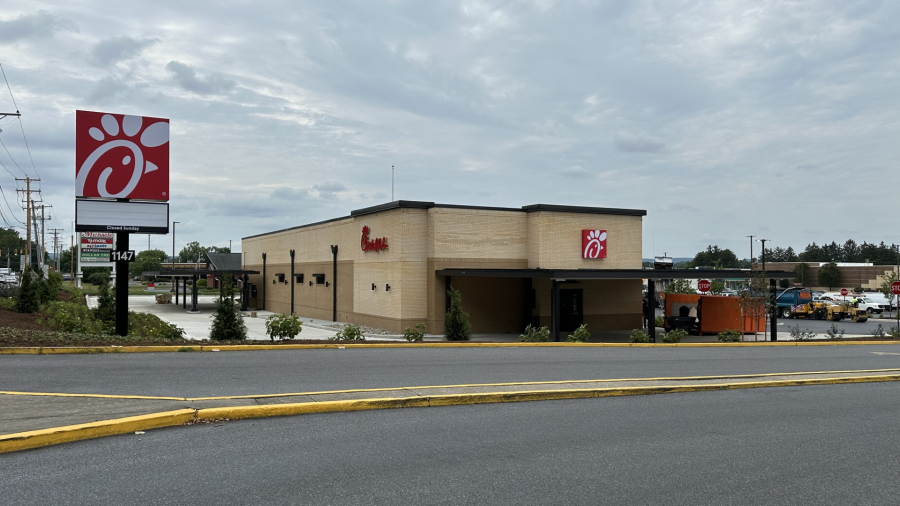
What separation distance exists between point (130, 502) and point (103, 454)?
5.64ft

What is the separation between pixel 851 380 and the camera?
49.6 feet

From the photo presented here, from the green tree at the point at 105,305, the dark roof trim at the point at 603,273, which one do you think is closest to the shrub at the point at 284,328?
the green tree at the point at 105,305

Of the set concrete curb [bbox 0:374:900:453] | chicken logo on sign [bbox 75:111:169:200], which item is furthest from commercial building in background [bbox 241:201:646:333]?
concrete curb [bbox 0:374:900:453]

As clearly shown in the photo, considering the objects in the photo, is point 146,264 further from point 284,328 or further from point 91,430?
point 91,430

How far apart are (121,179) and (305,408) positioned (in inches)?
503

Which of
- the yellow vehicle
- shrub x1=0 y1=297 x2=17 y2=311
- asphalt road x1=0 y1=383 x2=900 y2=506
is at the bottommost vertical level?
the yellow vehicle

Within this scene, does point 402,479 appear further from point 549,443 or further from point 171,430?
point 171,430

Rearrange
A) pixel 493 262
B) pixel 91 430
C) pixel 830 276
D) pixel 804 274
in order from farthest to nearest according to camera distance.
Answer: pixel 804 274 < pixel 830 276 < pixel 493 262 < pixel 91 430

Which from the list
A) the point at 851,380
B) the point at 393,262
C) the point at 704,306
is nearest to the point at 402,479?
the point at 851,380

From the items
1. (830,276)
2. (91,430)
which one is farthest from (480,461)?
(830,276)

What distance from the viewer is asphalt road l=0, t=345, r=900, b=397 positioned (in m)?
11.5

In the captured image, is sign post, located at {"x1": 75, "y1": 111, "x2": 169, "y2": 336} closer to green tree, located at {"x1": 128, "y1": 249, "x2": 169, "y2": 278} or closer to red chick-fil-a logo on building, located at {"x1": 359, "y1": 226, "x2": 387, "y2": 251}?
red chick-fil-a logo on building, located at {"x1": 359, "y1": 226, "x2": 387, "y2": 251}

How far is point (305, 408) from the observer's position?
973 centimetres

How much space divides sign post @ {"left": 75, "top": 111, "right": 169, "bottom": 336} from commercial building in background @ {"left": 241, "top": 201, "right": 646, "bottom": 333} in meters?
13.0
